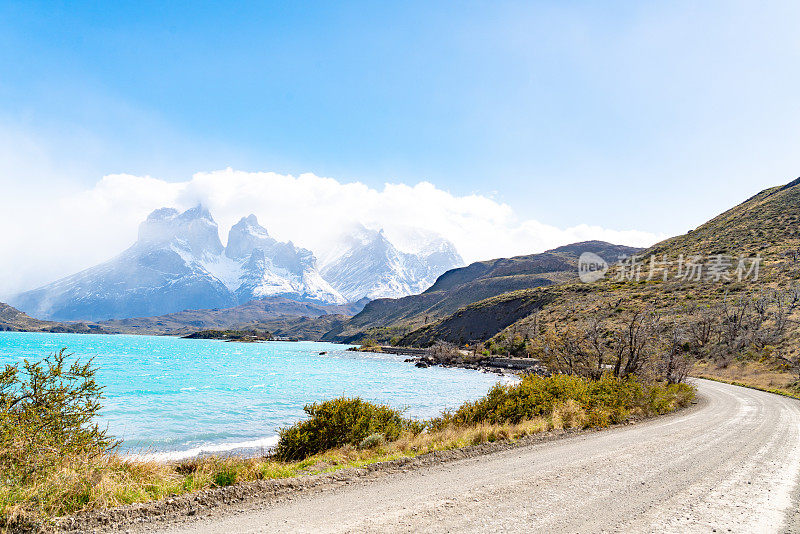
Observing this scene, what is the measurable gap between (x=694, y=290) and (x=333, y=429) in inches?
2803

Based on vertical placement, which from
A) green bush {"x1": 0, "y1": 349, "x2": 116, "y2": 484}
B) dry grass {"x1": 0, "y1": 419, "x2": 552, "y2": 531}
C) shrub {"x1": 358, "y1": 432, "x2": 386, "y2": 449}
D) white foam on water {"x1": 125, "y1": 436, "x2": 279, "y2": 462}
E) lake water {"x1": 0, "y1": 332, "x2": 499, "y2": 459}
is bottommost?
lake water {"x1": 0, "y1": 332, "x2": 499, "y2": 459}

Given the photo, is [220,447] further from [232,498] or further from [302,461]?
[232,498]

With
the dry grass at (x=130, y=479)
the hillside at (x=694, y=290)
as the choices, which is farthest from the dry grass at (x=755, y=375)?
the dry grass at (x=130, y=479)

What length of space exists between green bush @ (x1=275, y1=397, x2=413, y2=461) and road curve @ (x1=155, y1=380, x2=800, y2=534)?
13.1ft

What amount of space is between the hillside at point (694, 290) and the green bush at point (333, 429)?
28.4m

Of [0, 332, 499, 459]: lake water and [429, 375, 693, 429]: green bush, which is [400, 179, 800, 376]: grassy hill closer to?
[429, 375, 693, 429]: green bush

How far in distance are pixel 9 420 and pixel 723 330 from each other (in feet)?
215

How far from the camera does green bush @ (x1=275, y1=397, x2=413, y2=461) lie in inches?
A: 517

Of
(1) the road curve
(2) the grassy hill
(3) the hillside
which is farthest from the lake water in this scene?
(3) the hillside

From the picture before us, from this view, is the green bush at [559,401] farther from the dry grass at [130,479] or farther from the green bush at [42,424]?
the green bush at [42,424]

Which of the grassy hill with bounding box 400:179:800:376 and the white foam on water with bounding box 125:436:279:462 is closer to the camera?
the white foam on water with bounding box 125:436:279:462

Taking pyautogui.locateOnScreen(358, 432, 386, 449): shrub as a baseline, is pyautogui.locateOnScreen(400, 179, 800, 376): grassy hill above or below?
above

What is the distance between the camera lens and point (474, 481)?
358 inches

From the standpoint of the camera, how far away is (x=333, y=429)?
1364 cm
